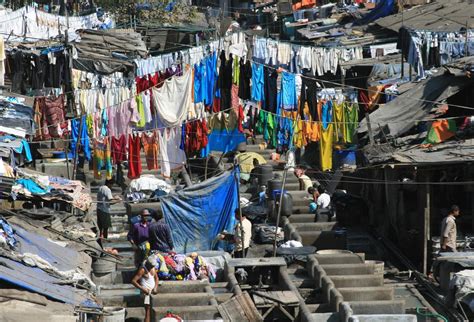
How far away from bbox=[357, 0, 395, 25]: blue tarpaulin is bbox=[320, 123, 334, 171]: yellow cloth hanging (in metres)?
18.2

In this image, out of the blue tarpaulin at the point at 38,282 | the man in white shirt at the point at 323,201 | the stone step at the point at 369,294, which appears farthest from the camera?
the man in white shirt at the point at 323,201

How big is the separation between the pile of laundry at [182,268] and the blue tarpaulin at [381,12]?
88.1ft

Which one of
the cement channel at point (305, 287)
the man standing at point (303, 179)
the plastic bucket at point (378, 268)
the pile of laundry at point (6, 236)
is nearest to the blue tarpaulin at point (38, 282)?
the pile of laundry at point (6, 236)

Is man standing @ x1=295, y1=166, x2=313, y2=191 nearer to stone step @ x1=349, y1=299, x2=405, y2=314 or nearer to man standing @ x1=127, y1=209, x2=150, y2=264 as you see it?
man standing @ x1=127, y1=209, x2=150, y2=264

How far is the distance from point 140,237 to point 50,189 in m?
2.10

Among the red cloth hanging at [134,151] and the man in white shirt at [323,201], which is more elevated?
the red cloth hanging at [134,151]

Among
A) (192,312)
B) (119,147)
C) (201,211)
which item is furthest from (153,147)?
(192,312)

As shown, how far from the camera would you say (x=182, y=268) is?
939 inches

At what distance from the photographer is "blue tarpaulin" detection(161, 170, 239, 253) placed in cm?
2741

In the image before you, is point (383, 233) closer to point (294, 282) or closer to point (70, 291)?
point (294, 282)

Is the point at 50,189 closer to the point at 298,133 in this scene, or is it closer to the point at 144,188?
the point at 144,188

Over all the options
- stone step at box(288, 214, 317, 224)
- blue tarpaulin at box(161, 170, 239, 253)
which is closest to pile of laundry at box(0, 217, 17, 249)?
blue tarpaulin at box(161, 170, 239, 253)

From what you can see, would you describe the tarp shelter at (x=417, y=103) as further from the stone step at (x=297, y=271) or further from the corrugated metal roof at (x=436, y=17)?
the corrugated metal roof at (x=436, y=17)

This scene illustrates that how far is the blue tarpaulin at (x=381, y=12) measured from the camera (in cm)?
4997
